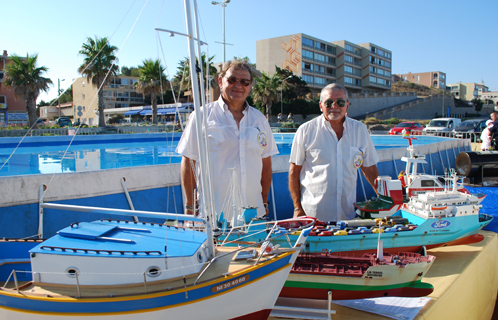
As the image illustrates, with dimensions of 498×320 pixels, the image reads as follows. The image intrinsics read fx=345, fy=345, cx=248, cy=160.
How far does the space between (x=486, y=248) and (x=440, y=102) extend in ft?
232

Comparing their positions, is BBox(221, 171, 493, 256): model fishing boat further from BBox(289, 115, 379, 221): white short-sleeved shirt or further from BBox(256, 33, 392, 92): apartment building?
BBox(256, 33, 392, 92): apartment building

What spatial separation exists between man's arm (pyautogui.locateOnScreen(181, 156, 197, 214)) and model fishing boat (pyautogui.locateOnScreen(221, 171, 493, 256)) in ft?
3.49

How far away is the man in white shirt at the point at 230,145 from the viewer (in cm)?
376

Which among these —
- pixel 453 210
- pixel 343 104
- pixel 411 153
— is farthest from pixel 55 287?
pixel 411 153

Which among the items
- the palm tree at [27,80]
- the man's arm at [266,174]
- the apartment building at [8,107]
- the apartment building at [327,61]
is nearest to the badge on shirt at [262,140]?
the man's arm at [266,174]

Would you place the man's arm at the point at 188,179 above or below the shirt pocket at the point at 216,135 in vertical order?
below

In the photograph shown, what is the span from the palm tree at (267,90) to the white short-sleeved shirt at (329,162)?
4055cm

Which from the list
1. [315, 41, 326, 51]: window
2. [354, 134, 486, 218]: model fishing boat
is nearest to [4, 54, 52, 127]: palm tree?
[354, 134, 486, 218]: model fishing boat

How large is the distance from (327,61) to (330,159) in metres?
74.9

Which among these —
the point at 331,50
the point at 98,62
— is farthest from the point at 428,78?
the point at 98,62

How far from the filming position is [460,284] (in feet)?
15.0

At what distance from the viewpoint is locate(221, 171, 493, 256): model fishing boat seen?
491cm

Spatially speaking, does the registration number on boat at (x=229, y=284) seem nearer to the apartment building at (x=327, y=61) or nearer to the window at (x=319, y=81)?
the apartment building at (x=327, y=61)

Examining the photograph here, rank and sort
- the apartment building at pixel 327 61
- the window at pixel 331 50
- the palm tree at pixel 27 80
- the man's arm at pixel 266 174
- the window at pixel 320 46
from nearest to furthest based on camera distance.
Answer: the man's arm at pixel 266 174, the palm tree at pixel 27 80, the apartment building at pixel 327 61, the window at pixel 320 46, the window at pixel 331 50
